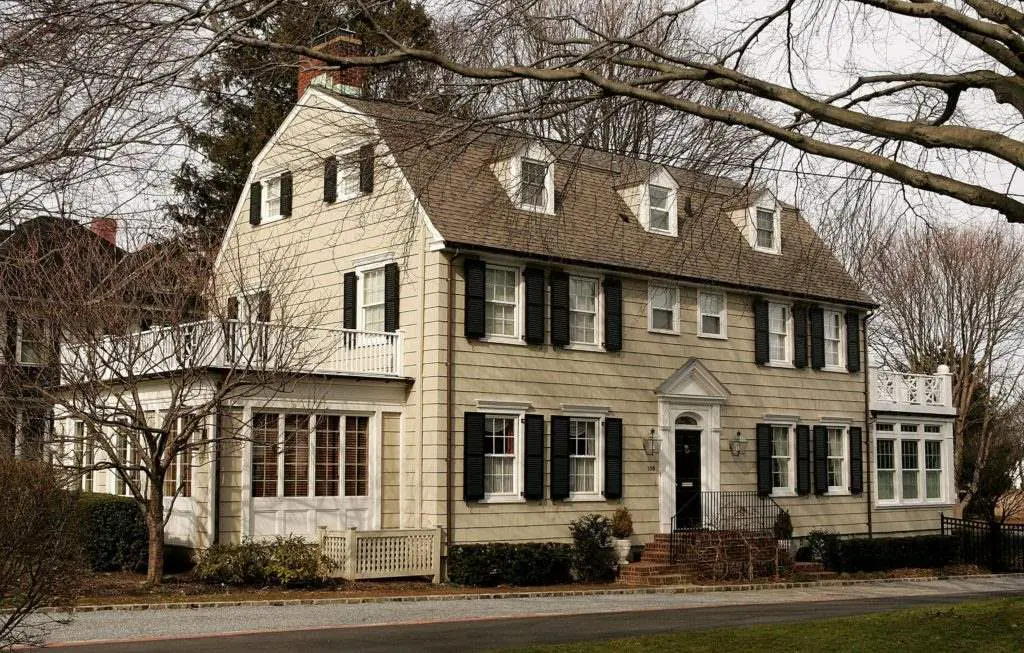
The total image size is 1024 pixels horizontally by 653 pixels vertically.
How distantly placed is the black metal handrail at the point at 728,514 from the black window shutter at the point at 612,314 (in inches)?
157

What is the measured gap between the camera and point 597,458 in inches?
990

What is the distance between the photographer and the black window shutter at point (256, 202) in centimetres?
2780

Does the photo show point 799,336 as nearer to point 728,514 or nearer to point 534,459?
point 728,514

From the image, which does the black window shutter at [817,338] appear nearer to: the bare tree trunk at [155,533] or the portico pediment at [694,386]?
the portico pediment at [694,386]

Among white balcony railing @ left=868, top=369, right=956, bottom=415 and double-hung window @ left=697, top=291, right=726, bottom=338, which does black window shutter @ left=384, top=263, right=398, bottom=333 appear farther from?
white balcony railing @ left=868, top=369, right=956, bottom=415

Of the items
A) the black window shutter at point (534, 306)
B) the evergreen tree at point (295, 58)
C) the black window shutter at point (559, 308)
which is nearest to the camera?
the evergreen tree at point (295, 58)

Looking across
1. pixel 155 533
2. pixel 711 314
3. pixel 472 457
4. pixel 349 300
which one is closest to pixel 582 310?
pixel 711 314

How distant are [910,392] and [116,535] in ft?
71.4

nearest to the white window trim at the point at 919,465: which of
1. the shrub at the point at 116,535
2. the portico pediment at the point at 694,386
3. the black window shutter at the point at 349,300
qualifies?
the portico pediment at the point at 694,386

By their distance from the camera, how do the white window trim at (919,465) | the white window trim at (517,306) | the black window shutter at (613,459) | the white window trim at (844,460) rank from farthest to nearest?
the white window trim at (919,465), the white window trim at (844,460), the black window shutter at (613,459), the white window trim at (517,306)

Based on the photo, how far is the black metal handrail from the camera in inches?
1050

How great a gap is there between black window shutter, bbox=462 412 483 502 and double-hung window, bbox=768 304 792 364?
9.49 meters

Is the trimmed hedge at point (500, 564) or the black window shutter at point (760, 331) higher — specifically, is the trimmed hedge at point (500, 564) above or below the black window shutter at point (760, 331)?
below

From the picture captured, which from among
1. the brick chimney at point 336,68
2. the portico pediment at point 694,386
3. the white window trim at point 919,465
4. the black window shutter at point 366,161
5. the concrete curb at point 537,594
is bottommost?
the concrete curb at point 537,594
